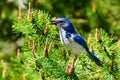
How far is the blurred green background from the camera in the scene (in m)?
6.09

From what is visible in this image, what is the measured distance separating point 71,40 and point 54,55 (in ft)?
Result: 0.65

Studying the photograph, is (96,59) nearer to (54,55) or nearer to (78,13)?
(54,55)

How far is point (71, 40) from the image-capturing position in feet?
9.84

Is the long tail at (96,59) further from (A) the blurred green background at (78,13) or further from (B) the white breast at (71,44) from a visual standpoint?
(A) the blurred green background at (78,13)

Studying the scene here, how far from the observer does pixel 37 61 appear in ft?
10.1

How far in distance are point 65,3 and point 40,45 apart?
3491mm

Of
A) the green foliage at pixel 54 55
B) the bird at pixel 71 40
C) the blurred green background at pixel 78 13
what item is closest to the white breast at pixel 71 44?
the bird at pixel 71 40

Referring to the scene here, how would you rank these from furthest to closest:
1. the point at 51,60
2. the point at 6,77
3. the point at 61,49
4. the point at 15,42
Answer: the point at 15,42 < the point at 6,77 < the point at 61,49 < the point at 51,60

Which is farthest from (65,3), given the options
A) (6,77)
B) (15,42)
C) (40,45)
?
Result: (40,45)

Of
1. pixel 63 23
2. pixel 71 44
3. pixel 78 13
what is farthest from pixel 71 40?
pixel 78 13

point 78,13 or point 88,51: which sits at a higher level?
point 78,13

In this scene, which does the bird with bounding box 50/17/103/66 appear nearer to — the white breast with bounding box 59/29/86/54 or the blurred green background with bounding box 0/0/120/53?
the white breast with bounding box 59/29/86/54

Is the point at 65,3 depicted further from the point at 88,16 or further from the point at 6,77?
the point at 6,77

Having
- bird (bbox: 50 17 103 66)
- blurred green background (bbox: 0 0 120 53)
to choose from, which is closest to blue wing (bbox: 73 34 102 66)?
bird (bbox: 50 17 103 66)
